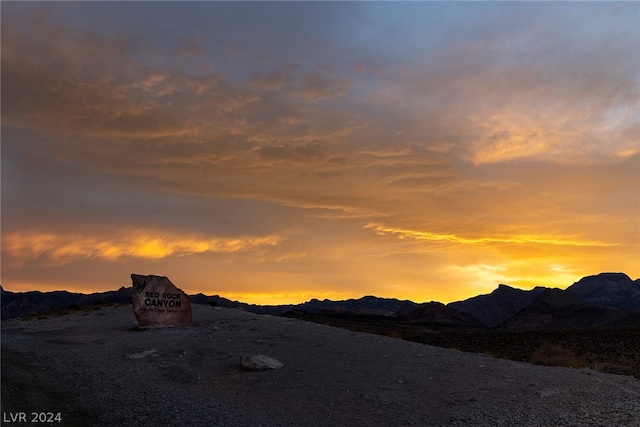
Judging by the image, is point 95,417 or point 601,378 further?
point 601,378

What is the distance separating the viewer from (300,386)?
1567 cm

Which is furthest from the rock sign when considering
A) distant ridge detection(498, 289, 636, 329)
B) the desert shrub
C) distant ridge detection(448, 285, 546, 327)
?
distant ridge detection(448, 285, 546, 327)

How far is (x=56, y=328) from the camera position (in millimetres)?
34562

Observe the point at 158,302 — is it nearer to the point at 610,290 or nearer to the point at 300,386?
the point at 300,386

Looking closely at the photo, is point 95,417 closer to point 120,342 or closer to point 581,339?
point 120,342

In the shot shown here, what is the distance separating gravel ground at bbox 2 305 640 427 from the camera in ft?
41.3

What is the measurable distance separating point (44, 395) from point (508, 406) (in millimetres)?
12569

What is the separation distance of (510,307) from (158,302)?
16945cm

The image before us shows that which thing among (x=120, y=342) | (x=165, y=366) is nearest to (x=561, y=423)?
(x=165, y=366)

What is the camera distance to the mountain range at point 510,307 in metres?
117

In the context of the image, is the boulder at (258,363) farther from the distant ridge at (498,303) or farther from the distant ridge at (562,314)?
the distant ridge at (498,303)

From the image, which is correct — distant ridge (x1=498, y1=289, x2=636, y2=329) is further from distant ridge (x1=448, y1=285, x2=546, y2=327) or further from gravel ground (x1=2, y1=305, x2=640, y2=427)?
gravel ground (x1=2, y1=305, x2=640, y2=427)

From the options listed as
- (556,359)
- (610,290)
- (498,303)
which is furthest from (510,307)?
(556,359)

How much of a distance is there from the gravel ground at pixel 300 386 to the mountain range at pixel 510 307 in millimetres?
69701
